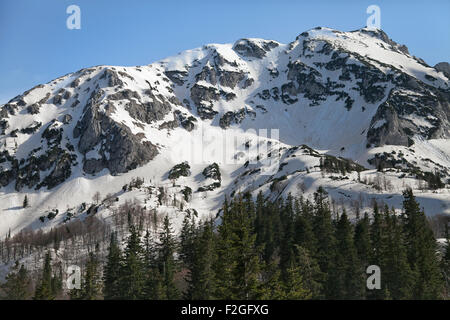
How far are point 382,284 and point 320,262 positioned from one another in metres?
13.6

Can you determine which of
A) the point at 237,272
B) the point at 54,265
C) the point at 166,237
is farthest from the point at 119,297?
the point at 54,265

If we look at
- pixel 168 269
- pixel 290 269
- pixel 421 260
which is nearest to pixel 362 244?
pixel 421 260

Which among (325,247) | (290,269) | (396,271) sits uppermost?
(325,247)

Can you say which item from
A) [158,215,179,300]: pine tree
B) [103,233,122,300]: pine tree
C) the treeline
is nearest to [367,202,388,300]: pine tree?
the treeline

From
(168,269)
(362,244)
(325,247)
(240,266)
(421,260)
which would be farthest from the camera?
(325,247)

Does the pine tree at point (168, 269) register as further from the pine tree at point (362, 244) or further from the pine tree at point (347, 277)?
the pine tree at point (362, 244)

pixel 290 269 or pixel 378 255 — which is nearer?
pixel 290 269

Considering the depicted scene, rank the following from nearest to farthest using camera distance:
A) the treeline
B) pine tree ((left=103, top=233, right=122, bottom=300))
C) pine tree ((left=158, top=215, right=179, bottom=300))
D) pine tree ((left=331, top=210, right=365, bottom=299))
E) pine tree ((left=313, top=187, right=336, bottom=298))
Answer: the treeline → pine tree ((left=331, top=210, right=365, bottom=299)) → pine tree ((left=158, top=215, right=179, bottom=300)) → pine tree ((left=313, top=187, right=336, bottom=298)) → pine tree ((left=103, top=233, right=122, bottom=300))

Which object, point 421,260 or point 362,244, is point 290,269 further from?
point 362,244

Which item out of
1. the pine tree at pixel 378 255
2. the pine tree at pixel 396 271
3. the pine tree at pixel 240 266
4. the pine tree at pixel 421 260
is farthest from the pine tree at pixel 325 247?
the pine tree at pixel 240 266

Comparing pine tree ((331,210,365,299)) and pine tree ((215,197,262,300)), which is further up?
pine tree ((215,197,262,300))

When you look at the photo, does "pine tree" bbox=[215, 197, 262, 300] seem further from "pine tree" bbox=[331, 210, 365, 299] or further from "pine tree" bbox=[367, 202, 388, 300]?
"pine tree" bbox=[367, 202, 388, 300]
